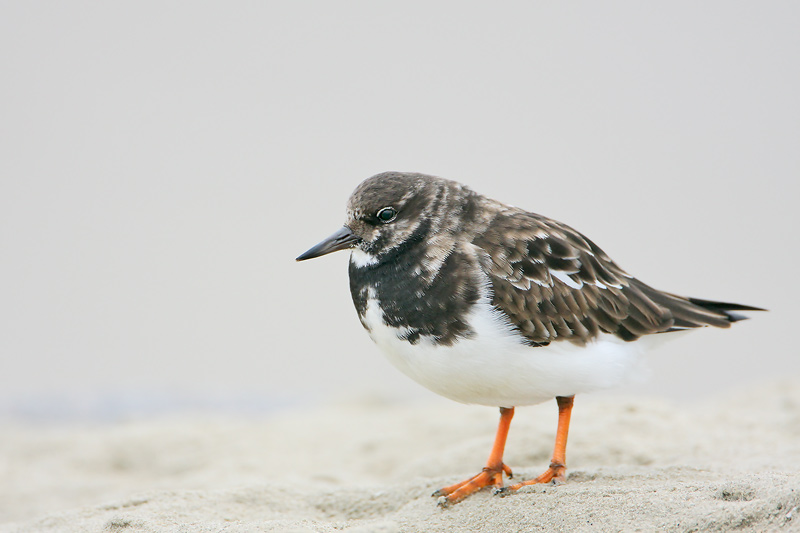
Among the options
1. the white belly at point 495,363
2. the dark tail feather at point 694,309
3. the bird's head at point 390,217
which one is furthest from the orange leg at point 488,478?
the bird's head at point 390,217

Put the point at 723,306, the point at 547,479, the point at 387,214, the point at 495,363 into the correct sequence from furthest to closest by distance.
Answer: the point at 723,306 → the point at 387,214 → the point at 547,479 → the point at 495,363

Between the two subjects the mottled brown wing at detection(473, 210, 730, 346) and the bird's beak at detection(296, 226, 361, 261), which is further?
the bird's beak at detection(296, 226, 361, 261)

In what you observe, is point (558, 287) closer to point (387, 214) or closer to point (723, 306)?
point (387, 214)

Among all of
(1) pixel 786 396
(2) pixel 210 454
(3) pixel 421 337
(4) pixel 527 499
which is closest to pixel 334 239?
(3) pixel 421 337

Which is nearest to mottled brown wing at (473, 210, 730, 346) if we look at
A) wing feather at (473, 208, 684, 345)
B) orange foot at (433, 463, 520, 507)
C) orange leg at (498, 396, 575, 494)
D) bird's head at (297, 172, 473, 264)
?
wing feather at (473, 208, 684, 345)

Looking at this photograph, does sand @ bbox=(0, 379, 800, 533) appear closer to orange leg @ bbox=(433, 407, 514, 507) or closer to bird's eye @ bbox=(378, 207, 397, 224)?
orange leg @ bbox=(433, 407, 514, 507)

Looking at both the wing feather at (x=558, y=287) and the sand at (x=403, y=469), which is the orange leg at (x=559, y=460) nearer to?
the sand at (x=403, y=469)

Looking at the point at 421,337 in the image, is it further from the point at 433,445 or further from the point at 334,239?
the point at 433,445

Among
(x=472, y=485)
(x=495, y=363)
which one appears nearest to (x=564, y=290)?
(x=495, y=363)
